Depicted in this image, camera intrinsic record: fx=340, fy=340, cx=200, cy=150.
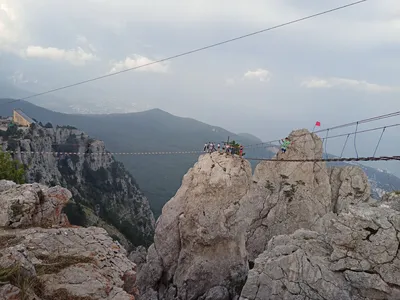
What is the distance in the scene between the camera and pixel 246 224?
3428 centimetres

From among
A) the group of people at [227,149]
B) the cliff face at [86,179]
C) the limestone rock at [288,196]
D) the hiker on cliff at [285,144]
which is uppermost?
the hiker on cliff at [285,144]

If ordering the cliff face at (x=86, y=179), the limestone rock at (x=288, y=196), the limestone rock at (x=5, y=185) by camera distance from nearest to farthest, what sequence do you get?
the limestone rock at (x=5, y=185)
the limestone rock at (x=288, y=196)
the cliff face at (x=86, y=179)

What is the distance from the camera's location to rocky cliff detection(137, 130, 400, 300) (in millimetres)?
17766

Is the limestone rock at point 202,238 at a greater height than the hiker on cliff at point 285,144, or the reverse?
the hiker on cliff at point 285,144

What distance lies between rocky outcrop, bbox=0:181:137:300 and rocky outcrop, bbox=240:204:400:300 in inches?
275

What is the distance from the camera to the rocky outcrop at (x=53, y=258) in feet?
37.5

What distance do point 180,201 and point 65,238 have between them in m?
20.8

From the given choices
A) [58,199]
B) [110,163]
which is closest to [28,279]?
[58,199]

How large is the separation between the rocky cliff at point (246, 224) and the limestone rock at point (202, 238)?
0.28 feet

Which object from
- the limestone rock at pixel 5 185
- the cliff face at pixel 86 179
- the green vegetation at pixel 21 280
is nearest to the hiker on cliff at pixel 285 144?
the limestone rock at pixel 5 185

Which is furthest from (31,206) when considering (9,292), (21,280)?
(9,292)

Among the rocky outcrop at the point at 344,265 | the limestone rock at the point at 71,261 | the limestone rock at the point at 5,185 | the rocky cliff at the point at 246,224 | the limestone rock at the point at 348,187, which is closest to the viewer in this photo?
the limestone rock at the point at 71,261

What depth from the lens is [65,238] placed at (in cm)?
1540

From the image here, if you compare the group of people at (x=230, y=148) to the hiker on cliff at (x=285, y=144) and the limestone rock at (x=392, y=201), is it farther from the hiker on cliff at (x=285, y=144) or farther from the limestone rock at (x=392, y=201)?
the limestone rock at (x=392, y=201)
